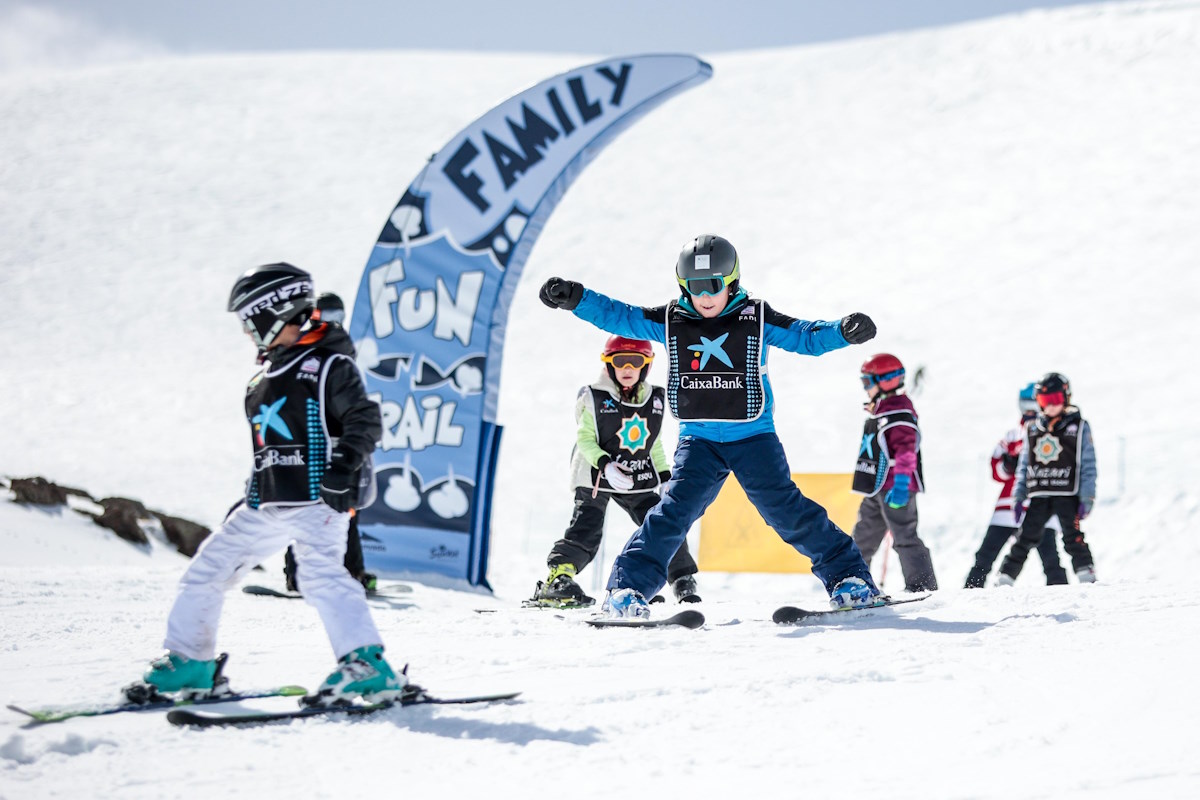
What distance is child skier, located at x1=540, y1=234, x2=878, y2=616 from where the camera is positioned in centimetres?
504

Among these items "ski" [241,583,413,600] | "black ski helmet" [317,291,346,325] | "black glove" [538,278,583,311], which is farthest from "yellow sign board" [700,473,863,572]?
"black glove" [538,278,583,311]

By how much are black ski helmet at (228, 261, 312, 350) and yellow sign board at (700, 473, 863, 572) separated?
7.29m

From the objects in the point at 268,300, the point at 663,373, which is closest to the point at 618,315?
the point at 268,300

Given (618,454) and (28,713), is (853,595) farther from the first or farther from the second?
(28,713)

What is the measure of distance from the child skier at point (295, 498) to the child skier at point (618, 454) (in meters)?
3.15

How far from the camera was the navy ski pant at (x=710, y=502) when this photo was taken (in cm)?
508

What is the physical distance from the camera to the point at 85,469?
18969mm

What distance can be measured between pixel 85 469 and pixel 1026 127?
25394 mm

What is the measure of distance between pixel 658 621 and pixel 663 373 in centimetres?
1888

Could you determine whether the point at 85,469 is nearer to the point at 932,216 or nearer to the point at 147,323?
the point at 147,323

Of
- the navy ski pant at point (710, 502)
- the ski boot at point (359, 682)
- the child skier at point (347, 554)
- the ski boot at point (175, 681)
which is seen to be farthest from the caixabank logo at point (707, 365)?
the child skier at point (347, 554)

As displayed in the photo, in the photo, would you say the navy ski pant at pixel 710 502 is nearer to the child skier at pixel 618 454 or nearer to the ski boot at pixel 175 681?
the child skier at pixel 618 454

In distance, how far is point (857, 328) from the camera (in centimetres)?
472

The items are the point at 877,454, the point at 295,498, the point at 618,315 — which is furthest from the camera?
the point at 877,454
